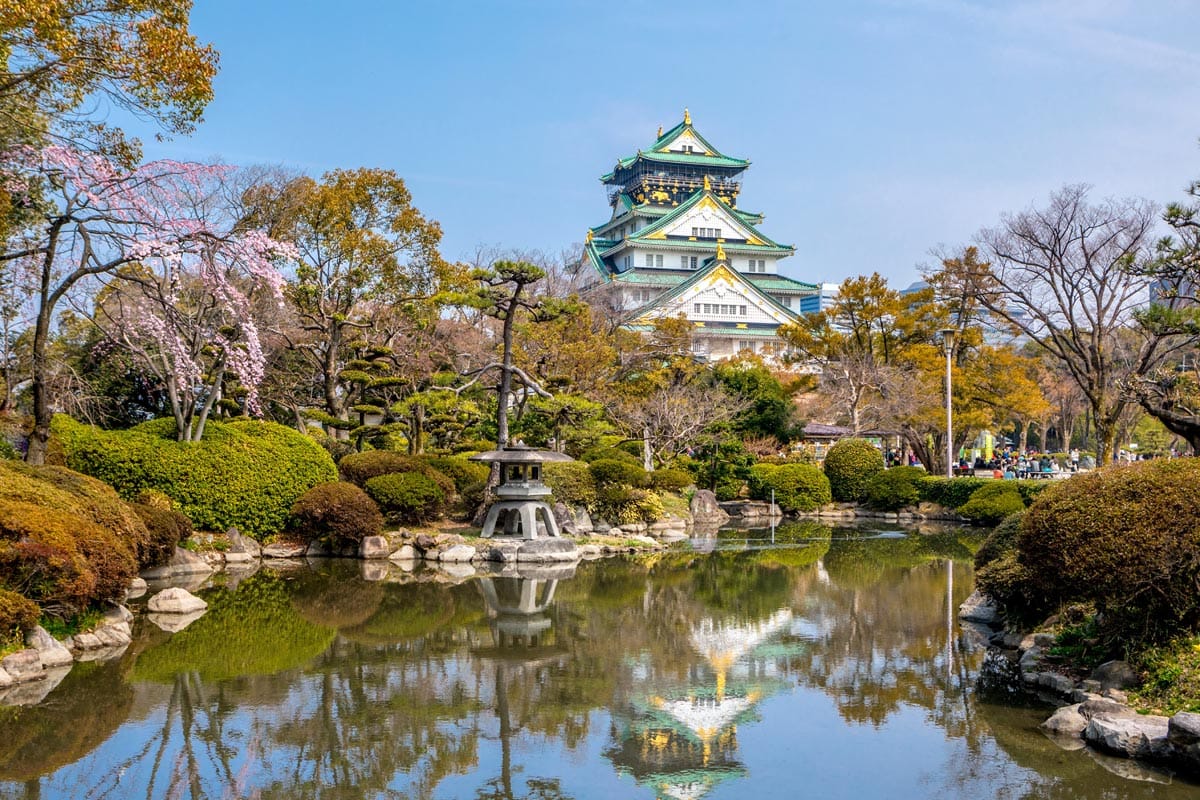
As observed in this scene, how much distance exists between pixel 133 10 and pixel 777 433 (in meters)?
25.5

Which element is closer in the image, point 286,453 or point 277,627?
point 277,627

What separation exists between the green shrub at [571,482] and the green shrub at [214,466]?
4.35 meters

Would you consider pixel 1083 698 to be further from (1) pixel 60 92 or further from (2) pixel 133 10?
(1) pixel 60 92

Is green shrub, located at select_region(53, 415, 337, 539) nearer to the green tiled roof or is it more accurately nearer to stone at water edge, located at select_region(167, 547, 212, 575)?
stone at water edge, located at select_region(167, 547, 212, 575)

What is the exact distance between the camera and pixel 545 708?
8.20m

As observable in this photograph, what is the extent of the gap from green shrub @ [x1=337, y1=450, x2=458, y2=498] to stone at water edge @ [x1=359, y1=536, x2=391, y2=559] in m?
1.58

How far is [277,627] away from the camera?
11367mm

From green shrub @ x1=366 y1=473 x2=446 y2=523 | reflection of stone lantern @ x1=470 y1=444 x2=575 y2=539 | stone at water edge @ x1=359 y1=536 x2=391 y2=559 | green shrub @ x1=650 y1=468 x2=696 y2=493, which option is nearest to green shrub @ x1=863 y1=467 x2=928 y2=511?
green shrub @ x1=650 y1=468 x2=696 y2=493

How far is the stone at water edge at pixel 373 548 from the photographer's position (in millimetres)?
16953

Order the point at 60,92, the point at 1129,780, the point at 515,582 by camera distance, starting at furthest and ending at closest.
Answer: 1. the point at 515,582
2. the point at 60,92
3. the point at 1129,780

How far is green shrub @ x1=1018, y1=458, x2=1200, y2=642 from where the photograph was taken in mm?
7602

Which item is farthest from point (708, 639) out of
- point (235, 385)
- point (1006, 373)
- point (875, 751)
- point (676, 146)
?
point (676, 146)

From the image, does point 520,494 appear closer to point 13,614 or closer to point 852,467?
point 13,614

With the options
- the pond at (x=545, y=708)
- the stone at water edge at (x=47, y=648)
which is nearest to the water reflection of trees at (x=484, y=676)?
the pond at (x=545, y=708)
